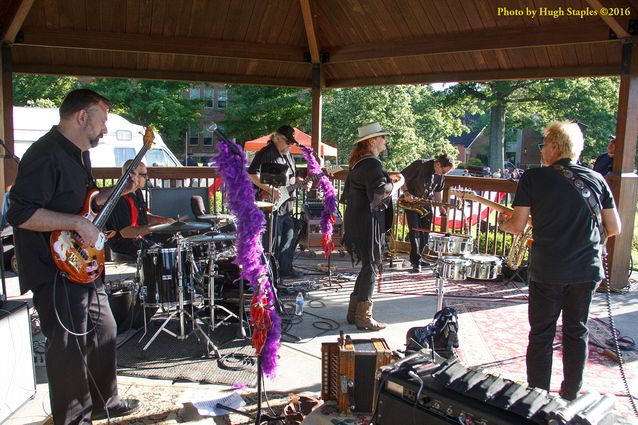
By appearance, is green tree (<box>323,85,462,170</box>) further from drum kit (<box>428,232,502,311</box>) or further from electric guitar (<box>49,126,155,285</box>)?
electric guitar (<box>49,126,155,285</box>)

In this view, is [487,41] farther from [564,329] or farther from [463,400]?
[463,400]

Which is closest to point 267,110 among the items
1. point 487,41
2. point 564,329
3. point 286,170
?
point 487,41

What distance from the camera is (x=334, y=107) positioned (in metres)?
25.6

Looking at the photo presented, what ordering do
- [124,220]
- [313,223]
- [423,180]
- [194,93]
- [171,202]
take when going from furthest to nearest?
1. [194,93]
2. [313,223]
3. [423,180]
4. [171,202]
5. [124,220]

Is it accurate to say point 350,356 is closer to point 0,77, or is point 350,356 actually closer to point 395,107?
point 0,77

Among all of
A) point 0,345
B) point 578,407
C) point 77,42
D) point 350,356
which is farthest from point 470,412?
point 77,42

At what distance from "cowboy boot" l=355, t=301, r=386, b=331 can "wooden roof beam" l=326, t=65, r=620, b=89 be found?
432 centimetres

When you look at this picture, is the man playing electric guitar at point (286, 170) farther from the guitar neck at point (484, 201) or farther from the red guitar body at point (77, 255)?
the red guitar body at point (77, 255)

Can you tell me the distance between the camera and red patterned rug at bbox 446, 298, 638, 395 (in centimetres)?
423

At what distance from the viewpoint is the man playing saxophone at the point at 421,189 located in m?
7.78

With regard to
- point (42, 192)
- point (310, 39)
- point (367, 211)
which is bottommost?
point (367, 211)

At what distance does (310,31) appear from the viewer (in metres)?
7.72

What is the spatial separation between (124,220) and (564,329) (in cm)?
387

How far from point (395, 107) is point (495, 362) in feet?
72.9
